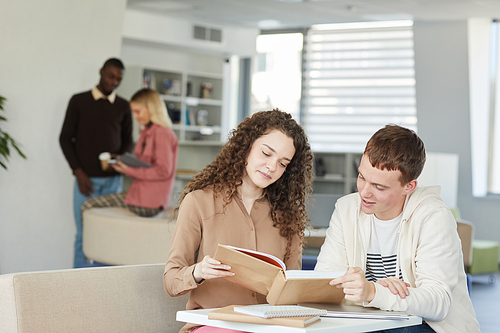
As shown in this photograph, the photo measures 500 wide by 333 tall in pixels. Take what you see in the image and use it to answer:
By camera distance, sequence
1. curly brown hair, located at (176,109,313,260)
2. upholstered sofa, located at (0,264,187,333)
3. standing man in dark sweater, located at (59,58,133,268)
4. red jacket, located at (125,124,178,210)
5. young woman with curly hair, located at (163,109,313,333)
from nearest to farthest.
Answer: upholstered sofa, located at (0,264,187,333) < young woman with curly hair, located at (163,109,313,333) < curly brown hair, located at (176,109,313,260) < red jacket, located at (125,124,178,210) < standing man in dark sweater, located at (59,58,133,268)

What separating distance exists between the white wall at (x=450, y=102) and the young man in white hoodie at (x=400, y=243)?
6.06 m

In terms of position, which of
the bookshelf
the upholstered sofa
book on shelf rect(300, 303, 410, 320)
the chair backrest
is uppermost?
the bookshelf

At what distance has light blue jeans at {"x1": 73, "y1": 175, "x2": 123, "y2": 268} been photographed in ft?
14.7

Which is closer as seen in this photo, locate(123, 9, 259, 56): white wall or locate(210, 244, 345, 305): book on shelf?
locate(210, 244, 345, 305): book on shelf

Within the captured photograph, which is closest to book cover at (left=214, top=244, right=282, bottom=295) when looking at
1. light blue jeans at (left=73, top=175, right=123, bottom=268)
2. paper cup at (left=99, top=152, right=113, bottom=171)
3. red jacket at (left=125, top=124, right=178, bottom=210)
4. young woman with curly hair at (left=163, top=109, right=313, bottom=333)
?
young woman with curly hair at (left=163, top=109, right=313, bottom=333)

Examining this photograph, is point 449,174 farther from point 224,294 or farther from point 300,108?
point 224,294

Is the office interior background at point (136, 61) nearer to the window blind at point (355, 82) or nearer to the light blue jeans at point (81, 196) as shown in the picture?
the light blue jeans at point (81, 196)

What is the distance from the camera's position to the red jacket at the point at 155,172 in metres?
4.16

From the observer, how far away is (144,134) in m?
4.26

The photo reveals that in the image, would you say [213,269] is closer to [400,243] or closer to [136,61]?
[400,243]

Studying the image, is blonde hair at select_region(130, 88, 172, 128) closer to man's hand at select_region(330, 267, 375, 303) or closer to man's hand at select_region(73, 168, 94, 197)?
man's hand at select_region(73, 168, 94, 197)

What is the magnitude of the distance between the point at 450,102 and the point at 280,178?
6135 mm

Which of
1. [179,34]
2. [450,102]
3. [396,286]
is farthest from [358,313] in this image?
[179,34]

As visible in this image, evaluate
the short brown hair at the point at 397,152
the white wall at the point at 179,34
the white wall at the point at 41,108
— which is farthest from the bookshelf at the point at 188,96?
the short brown hair at the point at 397,152
